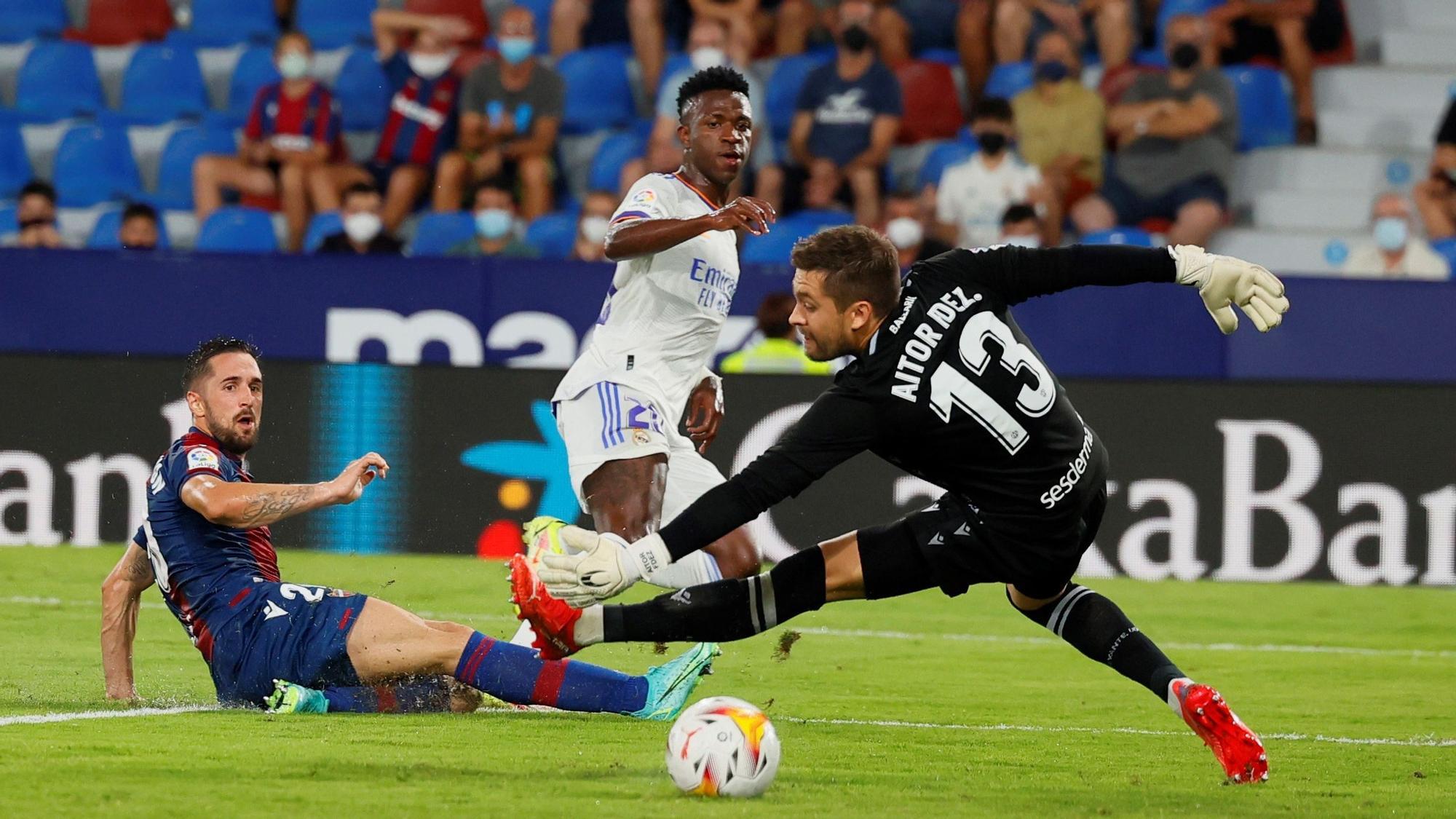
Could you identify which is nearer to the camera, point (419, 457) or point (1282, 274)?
point (419, 457)

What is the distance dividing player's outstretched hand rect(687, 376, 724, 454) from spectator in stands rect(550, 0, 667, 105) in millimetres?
8250

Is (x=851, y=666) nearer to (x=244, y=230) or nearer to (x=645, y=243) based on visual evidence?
(x=645, y=243)

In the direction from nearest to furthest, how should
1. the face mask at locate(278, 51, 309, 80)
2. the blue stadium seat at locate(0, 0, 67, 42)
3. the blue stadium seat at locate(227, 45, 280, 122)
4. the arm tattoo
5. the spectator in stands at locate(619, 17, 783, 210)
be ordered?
the arm tattoo → the spectator in stands at locate(619, 17, 783, 210) → the face mask at locate(278, 51, 309, 80) → the blue stadium seat at locate(227, 45, 280, 122) → the blue stadium seat at locate(0, 0, 67, 42)

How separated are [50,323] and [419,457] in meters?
3.19

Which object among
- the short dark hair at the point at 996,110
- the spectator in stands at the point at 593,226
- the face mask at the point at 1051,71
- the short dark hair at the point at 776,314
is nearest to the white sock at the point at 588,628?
the short dark hair at the point at 776,314

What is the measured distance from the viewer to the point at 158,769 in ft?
17.1

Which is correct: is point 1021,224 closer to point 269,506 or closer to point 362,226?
point 362,226

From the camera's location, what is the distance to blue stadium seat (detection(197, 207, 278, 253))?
1470 cm

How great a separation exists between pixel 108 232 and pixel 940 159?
644 cm

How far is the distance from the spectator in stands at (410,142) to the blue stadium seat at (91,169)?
6.30ft

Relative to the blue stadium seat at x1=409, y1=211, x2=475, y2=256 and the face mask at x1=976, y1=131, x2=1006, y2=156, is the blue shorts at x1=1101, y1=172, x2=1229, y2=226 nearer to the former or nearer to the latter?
the face mask at x1=976, y1=131, x2=1006, y2=156

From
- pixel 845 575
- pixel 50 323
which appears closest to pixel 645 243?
pixel 845 575

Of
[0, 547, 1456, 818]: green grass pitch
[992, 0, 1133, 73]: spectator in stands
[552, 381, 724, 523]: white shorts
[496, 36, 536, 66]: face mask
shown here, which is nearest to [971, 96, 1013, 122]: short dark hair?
[992, 0, 1133, 73]: spectator in stands

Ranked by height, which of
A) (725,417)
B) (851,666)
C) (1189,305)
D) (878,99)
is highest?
(878,99)
